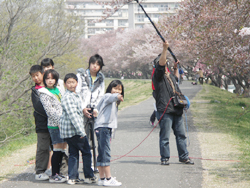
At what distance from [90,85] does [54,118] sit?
744mm

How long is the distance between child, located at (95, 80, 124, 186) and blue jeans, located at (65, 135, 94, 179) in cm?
17

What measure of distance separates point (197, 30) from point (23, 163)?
9.30 m

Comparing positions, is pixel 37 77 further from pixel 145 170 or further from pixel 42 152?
pixel 145 170

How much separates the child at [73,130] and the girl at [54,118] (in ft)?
0.70

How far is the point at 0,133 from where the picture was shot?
11.6m

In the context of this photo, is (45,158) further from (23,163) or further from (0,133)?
(0,133)

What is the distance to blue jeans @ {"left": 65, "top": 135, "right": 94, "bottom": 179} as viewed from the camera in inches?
193

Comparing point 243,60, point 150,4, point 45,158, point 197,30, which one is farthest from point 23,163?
point 150,4

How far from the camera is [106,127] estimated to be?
4.96m

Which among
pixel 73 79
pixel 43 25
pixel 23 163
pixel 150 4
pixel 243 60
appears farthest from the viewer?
pixel 150 4

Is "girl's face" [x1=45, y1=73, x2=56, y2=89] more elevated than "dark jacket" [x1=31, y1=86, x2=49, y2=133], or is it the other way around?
"girl's face" [x1=45, y1=73, x2=56, y2=89]

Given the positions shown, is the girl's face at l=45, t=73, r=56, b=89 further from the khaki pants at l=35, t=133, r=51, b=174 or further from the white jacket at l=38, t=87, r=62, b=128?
the khaki pants at l=35, t=133, r=51, b=174

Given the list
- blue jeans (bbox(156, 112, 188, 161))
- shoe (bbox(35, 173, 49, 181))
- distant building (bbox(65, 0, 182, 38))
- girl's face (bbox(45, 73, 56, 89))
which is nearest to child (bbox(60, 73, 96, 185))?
girl's face (bbox(45, 73, 56, 89))

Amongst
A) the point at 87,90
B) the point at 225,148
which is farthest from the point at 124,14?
the point at 87,90
